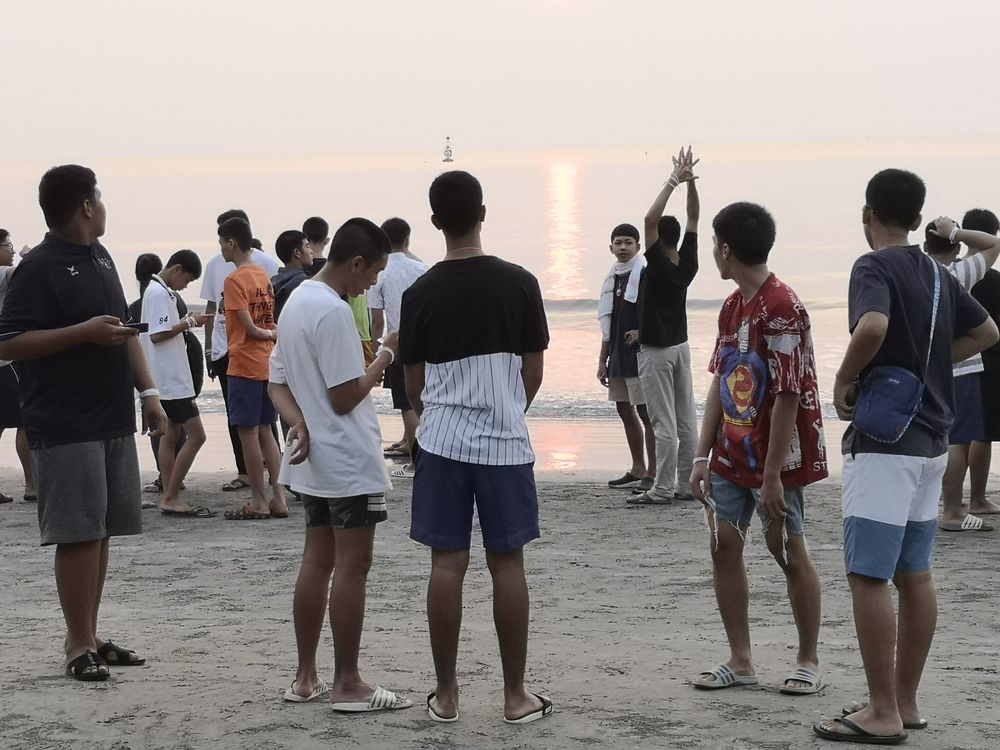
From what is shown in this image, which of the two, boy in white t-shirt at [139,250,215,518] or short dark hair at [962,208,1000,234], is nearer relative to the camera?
short dark hair at [962,208,1000,234]

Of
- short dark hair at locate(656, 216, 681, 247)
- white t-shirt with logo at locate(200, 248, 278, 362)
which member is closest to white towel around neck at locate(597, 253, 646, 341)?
short dark hair at locate(656, 216, 681, 247)

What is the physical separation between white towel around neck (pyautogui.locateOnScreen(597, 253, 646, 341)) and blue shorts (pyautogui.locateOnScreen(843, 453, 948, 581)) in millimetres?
5266

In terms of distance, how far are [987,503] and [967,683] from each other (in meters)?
3.98

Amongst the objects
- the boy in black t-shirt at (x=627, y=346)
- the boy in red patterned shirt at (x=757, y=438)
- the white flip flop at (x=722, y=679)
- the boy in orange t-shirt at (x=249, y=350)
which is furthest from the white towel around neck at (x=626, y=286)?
the white flip flop at (x=722, y=679)

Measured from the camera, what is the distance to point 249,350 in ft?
28.2

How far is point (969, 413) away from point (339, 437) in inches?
196

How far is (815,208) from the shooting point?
7000 cm

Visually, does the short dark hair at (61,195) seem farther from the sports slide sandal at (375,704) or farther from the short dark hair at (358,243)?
the sports slide sandal at (375,704)

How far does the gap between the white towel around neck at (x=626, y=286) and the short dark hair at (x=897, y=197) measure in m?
5.10

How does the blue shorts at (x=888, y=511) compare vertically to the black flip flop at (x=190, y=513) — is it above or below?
above

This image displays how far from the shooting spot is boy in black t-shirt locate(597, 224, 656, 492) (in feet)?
31.3

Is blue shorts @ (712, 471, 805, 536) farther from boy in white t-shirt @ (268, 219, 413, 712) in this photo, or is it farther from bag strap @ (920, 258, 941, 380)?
boy in white t-shirt @ (268, 219, 413, 712)

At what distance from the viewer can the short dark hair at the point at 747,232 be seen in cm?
465

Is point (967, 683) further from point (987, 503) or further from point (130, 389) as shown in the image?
point (987, 503)
